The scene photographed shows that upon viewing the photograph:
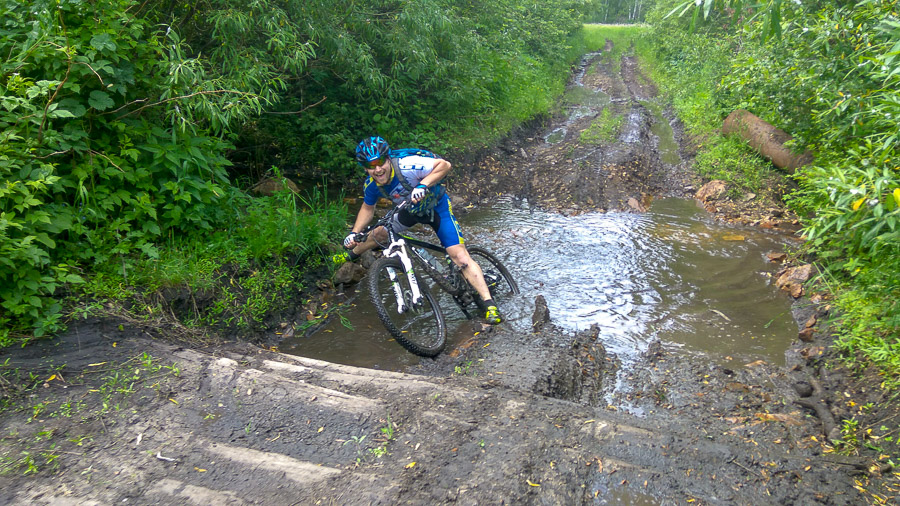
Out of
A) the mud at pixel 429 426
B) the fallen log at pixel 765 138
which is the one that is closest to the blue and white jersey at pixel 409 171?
the mud at pixel 429 426

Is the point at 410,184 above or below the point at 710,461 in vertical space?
above

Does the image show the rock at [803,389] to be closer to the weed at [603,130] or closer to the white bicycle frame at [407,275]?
the white bicycle frame at [407,275]

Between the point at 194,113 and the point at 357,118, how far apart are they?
149 inches

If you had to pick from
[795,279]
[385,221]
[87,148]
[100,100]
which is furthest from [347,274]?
[795,279]

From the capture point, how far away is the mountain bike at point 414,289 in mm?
4684

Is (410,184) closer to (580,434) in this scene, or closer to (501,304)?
(501,304)

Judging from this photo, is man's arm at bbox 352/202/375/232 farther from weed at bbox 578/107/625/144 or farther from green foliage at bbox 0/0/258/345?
weed at bbox 578/107/625/144

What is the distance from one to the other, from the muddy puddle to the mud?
38 cm

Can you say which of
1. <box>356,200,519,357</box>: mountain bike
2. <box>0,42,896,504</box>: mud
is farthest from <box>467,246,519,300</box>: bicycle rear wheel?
<box>0,42,896,504</box>: mud

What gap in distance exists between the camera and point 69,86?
4.18m

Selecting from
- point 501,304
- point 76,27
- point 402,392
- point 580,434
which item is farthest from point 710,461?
point 76,27

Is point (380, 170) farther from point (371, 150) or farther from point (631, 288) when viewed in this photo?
point (631, 288)

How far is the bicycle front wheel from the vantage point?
181 inches

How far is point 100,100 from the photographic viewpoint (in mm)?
4441
